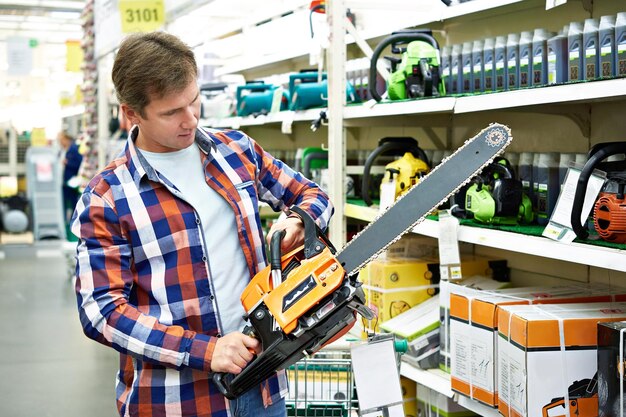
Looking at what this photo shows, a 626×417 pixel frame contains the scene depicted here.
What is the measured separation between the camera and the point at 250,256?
1.92 meters

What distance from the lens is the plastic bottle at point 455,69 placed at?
3289mm

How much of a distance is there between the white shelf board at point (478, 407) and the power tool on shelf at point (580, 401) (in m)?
0.37

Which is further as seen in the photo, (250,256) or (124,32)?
(124,32)

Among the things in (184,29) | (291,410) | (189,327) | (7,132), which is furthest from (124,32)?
(7,132)

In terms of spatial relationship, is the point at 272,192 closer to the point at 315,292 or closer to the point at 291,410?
the point at 315,292

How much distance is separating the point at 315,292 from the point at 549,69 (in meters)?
1.45

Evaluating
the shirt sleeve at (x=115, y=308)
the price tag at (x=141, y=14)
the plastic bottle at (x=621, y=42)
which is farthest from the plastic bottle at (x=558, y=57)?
the price tag at (x=141, y=14)

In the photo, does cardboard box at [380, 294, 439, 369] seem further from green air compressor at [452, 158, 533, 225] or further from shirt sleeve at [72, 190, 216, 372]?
shirt sleeve at [72, 190, 216, 372]

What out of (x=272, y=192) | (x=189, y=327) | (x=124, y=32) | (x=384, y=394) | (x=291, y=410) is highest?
(x=124, y=32)

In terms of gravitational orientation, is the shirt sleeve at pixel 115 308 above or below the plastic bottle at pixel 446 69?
below

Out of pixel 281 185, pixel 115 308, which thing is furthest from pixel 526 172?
pixel 115 308

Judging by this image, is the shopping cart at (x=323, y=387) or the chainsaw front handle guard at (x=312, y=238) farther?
the shopping cart at (x=323, y=387)

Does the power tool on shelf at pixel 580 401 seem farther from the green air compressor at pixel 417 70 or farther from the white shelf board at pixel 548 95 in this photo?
the green air compressor at pixel 417 70

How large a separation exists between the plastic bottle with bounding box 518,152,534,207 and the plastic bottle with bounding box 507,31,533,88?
33 cm
